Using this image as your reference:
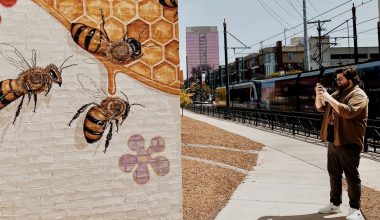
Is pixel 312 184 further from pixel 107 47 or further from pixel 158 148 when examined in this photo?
pixel 107 47

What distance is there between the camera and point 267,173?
8914 mm

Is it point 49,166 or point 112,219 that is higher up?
point 49,166

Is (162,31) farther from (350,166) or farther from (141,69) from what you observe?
(350,166)

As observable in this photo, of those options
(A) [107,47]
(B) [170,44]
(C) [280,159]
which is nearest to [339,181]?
(B) [170,44]

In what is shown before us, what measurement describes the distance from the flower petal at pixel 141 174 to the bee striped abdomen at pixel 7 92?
1.64 metres

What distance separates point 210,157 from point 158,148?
5480 millimetres

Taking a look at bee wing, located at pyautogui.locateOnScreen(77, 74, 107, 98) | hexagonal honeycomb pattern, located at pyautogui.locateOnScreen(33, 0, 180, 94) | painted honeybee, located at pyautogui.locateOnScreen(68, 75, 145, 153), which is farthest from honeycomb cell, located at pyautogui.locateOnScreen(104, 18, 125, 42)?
painted honeybee, located at pyautogui.locateOnScreen(68, 75, 145, 153)

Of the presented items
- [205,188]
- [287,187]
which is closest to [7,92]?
[205,188]

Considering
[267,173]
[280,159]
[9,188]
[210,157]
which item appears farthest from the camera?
[280,159]

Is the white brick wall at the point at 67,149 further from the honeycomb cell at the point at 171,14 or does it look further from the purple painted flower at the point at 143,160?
the honeycomb cell at the point at 171,14

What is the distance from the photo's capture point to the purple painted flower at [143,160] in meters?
4.77

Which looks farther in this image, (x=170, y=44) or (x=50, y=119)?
(x=170, y=44)

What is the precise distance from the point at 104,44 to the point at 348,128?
334 centimetres

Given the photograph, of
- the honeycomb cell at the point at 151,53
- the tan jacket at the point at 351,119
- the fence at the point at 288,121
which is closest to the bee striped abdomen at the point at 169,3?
the honeycomb cell at the point at 151,53
